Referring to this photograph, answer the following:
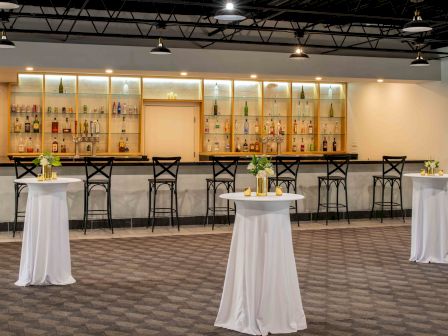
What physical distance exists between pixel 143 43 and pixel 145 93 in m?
1.29

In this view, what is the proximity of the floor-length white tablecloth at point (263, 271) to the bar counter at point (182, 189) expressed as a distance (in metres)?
5.56

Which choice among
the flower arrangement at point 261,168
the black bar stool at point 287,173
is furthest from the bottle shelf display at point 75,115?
the flower arrangement at point 261,168

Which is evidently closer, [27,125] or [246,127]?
[27,125]

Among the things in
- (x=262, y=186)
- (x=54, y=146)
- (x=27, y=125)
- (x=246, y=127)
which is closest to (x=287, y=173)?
(x=246, y=127)

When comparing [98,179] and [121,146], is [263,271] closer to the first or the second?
[98,179]

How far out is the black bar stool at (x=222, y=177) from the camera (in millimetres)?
10500

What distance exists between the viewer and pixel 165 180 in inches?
397

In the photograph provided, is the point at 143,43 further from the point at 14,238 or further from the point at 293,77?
the point at 14,238

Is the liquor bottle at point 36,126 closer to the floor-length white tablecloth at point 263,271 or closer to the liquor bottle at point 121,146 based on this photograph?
the liquor bottle at point 121,146

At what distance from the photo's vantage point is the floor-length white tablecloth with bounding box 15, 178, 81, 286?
6477mm

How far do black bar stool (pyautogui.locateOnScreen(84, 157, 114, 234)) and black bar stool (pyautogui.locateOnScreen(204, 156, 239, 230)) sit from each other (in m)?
1.59

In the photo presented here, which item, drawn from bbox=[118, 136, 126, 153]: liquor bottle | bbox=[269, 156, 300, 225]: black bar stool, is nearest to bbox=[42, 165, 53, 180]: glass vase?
bbox=[269, 156, 300, 225]: black bar stool

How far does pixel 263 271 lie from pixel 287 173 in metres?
6.74

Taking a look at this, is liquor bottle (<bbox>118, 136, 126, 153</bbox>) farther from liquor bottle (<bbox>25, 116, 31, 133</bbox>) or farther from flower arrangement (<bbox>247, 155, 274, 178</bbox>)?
flower arrangement (<bbox>247, 155, 274, 178</bbox>)
